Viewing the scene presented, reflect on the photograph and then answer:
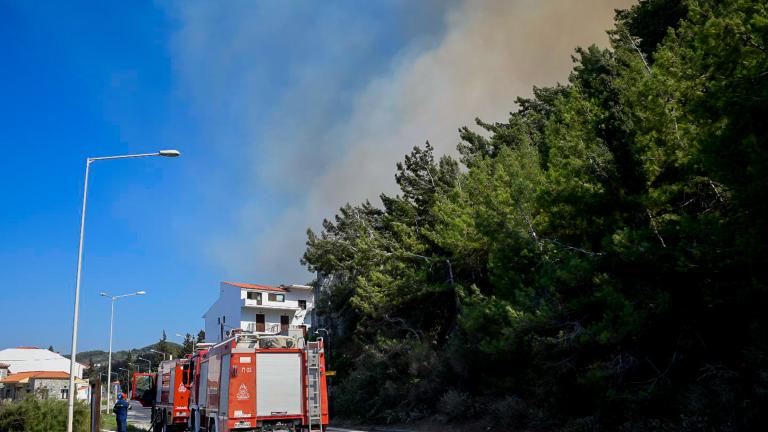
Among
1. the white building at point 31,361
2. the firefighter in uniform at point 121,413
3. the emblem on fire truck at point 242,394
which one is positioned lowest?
the firefighter in uniform at point 121,413

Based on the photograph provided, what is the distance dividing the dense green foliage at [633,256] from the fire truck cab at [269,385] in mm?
6435

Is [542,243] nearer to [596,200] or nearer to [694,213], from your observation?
[596,200]

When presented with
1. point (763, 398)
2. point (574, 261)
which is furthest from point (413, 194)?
point (763, 398)

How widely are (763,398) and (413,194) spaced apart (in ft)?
89.3

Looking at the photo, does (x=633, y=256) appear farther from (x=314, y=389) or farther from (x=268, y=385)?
(x=268, y=385)

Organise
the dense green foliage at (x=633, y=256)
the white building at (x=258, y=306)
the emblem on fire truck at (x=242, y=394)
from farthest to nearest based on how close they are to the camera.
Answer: the white building at (x=258, y=306) < the emblem on fire truck at (x=242, y=394) < the dense green foliage at (x=633, y=256)

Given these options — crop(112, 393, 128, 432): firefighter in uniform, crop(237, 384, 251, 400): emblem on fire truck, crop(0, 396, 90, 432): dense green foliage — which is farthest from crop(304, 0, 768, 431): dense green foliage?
crop(0, 396, 90, 432): dense green foliage

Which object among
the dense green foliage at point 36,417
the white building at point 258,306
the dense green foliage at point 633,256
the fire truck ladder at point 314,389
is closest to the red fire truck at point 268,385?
the fire truck ladder at point 314,389

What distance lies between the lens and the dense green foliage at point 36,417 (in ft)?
60.0

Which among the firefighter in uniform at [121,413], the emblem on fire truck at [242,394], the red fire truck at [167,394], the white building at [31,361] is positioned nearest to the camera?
the emblem on fire truck at [242,394]

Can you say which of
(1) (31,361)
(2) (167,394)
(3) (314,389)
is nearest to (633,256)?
(3) (314,389)

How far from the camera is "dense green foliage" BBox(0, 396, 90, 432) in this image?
18.3m

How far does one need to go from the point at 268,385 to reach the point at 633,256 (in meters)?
9.23

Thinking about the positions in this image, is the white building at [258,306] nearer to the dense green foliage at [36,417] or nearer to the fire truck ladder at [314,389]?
the dense green foliage at [36,417]
